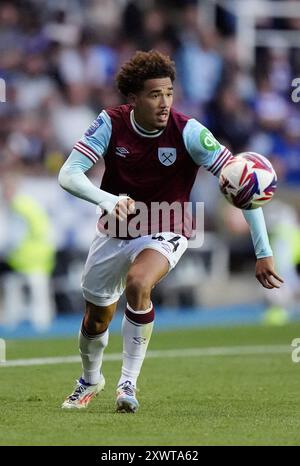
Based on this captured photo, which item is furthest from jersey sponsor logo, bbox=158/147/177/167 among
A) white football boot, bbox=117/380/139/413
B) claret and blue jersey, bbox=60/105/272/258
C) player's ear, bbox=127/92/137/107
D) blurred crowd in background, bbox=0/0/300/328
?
blurred crowd in background, bbox=0/0/300/328

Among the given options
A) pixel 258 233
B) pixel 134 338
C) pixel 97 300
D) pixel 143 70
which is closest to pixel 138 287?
pixel 134 338

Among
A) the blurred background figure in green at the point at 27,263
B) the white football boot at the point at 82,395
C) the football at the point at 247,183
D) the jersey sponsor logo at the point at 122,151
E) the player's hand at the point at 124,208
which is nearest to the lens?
the player's hand at the point at 124,208

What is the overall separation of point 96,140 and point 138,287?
1.08 meters

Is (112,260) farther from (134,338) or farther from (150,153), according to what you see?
(150,153)

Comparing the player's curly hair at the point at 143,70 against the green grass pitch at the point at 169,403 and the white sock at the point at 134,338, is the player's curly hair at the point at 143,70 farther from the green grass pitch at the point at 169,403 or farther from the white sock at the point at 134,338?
the green grass pitch at the point at 169,403

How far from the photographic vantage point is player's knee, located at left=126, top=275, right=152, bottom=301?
743 cm

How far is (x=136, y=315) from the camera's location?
7684mm

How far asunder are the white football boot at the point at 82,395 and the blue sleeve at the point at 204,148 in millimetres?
1746

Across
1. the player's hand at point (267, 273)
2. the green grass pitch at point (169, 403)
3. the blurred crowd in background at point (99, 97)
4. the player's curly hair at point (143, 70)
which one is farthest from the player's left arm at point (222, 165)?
the blurred crowd in background at point (99, 97)

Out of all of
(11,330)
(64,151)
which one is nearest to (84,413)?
(11,330)

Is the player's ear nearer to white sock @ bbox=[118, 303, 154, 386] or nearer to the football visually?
the football

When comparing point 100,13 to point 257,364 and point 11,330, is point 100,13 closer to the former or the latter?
point 11,330

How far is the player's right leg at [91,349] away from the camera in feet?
26.6

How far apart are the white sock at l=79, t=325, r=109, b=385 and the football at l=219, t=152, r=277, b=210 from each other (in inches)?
54.8
